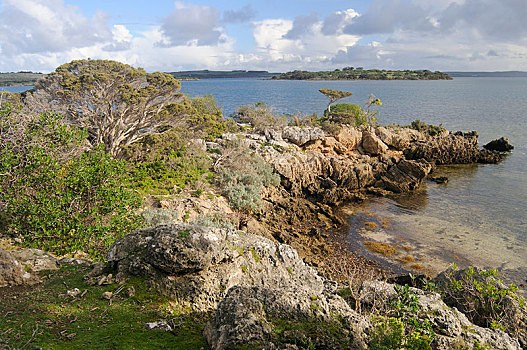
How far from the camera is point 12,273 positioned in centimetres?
676

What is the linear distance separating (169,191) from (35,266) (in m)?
11.8

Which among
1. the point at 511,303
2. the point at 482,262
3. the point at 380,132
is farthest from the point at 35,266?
the point at 380,132

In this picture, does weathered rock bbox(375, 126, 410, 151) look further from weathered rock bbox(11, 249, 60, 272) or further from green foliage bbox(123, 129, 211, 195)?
weathered rock bbox(11, 249, 60, 272)

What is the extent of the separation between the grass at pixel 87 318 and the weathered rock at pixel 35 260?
0.35 m

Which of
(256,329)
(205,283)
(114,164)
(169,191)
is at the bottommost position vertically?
(169,191)

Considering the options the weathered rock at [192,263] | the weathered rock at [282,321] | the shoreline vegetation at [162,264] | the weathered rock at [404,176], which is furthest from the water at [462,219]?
the weathered rock at [282,321]

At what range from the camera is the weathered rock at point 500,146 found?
4247cm

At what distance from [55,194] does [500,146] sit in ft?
163

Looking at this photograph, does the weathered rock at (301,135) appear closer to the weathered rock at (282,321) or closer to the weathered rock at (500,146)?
the weathered rock at (282,321)

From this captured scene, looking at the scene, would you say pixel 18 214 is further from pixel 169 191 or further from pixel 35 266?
pixel 169 191

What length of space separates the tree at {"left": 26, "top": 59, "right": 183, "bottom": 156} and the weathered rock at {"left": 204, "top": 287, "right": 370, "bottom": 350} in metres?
15.8

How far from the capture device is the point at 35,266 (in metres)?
7.54

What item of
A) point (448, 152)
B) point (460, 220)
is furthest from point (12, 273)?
point (448, 152)

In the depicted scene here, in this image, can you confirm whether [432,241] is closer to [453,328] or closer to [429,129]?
[453,328]
